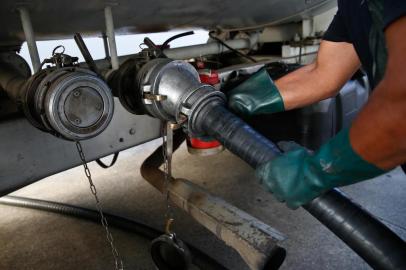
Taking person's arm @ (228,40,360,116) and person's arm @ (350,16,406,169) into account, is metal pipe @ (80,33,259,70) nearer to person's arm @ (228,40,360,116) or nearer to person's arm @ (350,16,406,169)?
person's arm @ (228,40,360,116)

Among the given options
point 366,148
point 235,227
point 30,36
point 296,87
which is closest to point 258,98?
point 296,87

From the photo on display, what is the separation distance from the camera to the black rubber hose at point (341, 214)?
2.35ft

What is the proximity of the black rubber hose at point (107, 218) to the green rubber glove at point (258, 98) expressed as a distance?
0.51 meters

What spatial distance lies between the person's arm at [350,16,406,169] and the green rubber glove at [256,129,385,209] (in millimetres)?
21

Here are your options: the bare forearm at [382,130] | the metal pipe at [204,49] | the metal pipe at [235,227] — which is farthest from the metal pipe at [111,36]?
the bare forearm at [382,130]

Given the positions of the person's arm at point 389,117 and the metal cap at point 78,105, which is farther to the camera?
the metal cap at point 78,105

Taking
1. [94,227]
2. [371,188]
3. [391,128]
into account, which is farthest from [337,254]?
[94,227]

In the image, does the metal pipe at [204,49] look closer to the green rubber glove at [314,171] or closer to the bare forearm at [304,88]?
the bare forearm at [304,88]

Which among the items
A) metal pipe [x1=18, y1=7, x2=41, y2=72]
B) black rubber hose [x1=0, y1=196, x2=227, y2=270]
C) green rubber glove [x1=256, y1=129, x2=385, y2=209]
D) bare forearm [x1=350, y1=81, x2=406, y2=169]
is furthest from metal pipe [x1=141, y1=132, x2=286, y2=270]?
metal pipe [x1=18, y1=7, x2=41, y2=72]

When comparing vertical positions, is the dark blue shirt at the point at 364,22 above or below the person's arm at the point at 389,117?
above

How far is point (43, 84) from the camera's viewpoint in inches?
26.1

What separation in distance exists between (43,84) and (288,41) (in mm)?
1704

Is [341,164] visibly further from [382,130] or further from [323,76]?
[323,76]

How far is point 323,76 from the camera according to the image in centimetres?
90
